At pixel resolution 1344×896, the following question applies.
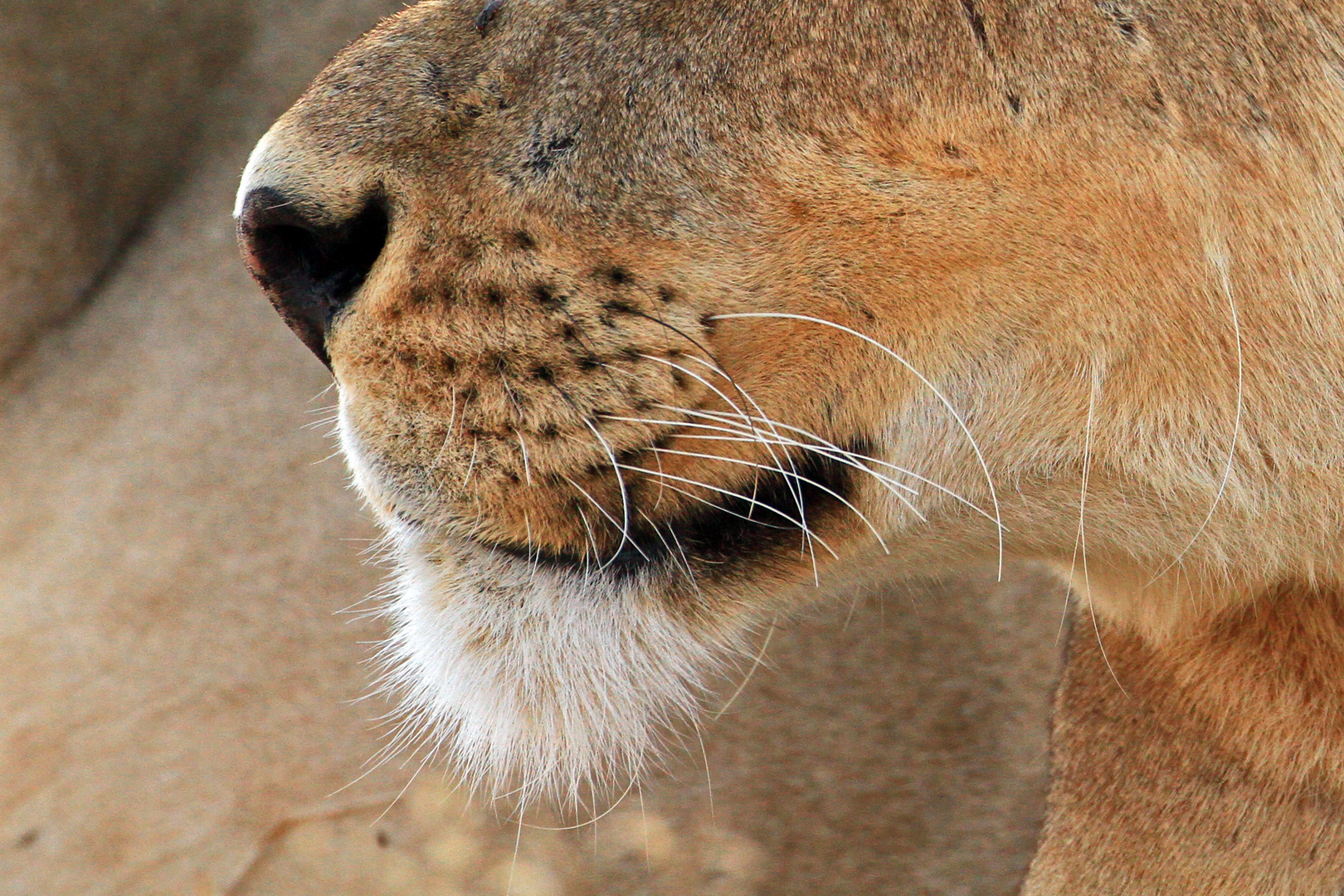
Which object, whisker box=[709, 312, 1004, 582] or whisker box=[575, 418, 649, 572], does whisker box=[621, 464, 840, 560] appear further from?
whisker box=[709, 312, 1004, 582]

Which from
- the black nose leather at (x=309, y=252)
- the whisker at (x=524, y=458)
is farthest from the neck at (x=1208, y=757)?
the black nose leather at (x=309, y=252)

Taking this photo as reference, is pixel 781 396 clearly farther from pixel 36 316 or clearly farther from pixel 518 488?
pixel 36 316

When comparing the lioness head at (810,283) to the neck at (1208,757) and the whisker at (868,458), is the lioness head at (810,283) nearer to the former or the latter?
the whisker at (868,458)

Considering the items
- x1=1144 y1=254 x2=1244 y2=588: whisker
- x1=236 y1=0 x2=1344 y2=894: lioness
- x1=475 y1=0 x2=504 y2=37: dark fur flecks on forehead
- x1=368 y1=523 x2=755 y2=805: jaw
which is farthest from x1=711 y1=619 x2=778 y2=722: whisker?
x1=475 y1=0 x2=504 y2=37: dark fur flecks on forehead

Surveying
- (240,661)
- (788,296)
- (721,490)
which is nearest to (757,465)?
(721,490)

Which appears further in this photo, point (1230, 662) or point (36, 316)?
point (36, 316)

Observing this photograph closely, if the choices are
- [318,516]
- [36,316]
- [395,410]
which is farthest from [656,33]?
[36,316]

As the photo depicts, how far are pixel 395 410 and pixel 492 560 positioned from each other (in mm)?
171

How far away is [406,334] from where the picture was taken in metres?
1.24

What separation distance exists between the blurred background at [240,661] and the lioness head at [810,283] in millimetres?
1142

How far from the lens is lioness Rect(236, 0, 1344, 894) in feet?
4.00

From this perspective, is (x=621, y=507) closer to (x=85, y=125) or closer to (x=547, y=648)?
(x=547, y=648)

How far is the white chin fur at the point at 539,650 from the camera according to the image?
4.39 feet

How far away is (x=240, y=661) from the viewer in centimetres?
254
